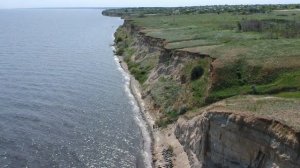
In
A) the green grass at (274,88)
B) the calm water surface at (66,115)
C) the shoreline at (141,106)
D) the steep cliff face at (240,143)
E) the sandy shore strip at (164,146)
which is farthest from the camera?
the shoreline at (141,106)

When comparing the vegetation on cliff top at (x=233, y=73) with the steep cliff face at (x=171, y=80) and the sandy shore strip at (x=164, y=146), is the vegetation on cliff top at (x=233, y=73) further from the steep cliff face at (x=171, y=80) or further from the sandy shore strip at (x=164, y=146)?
the sandy shore strip at (x=164, y=146)

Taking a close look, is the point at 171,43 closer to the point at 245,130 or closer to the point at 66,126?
the point at 66,126

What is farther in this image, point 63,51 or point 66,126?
point 63,51

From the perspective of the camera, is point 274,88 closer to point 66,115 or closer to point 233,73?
point 233,73

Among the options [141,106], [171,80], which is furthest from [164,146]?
[171,80]

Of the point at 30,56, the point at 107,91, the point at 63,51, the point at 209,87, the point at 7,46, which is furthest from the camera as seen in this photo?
the point at 7,46

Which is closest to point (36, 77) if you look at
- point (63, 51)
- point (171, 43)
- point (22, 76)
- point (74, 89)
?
point (22, 76)

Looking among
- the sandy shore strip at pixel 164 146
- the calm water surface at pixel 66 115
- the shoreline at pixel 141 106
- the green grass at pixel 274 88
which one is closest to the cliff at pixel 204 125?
the sandy shore strip at pixel 164 146

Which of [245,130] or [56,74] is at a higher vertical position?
[245,130]
